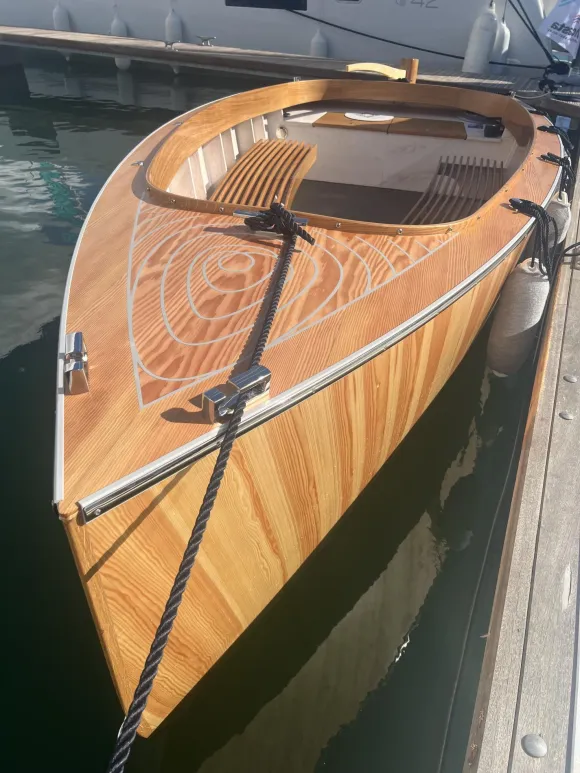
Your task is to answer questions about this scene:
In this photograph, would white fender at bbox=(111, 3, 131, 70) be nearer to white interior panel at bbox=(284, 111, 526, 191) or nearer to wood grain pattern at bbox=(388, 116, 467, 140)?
white interior panel at bbox=(284, 111, 526, 191)

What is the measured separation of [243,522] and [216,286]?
82cm

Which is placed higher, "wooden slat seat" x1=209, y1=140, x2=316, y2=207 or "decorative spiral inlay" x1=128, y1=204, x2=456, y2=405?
"decorative spiral inlay" x1=128, y1=204, x2=456, y2=405

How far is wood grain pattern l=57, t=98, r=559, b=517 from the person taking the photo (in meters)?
1.54

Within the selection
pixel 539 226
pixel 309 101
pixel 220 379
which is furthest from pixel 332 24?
pixel 220 379

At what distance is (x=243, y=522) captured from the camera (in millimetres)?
1732

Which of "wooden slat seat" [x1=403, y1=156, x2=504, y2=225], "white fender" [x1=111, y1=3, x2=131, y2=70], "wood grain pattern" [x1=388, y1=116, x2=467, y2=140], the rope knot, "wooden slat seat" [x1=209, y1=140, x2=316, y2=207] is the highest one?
the rope knot

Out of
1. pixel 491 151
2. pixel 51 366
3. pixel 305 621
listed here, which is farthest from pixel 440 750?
pixel 491 151

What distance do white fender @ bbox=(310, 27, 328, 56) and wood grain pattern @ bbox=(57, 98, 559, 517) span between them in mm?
8266

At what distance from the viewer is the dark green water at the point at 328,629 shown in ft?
6.33

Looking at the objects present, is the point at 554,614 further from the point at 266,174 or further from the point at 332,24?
the point at 332,24

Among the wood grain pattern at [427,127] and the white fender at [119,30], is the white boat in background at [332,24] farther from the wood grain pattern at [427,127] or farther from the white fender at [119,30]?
the wood grain pattern at [427,127]

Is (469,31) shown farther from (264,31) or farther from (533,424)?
(533,424)

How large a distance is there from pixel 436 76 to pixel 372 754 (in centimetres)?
851

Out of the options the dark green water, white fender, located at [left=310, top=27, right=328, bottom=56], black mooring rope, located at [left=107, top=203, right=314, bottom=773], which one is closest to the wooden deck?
the dark green water
